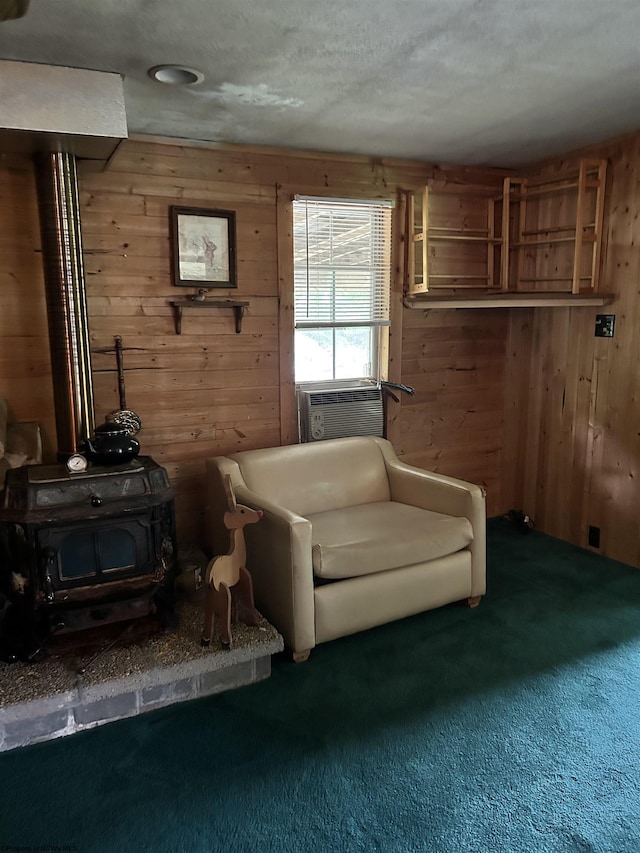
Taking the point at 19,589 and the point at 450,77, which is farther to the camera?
the point at 450,77

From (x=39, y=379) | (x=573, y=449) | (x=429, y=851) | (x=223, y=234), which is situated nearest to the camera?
(x=429, y=851)

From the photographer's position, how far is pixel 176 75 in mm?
2389

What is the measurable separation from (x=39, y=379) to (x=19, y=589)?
3.75ft

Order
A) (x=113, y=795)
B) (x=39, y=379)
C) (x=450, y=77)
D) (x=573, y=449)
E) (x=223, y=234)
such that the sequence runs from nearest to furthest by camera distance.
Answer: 1. (x=113, y=795)
2. (x=450, y=77)
3. (x=39, y=379)
4. (x=223, y=234)
5. (x=573, y=449)

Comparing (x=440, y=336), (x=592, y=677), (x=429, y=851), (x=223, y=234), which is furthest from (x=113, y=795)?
(x=440, y=336)

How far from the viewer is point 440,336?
4.14 meters

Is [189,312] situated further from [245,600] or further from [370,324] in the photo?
[245,600]

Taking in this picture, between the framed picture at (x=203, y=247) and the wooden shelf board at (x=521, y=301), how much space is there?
47.4 inches

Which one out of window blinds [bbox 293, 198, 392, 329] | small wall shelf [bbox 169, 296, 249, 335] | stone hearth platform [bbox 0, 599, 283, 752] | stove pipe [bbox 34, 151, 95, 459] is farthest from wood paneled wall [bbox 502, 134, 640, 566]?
stove pipe [bbox 34, 151, 95, 459]

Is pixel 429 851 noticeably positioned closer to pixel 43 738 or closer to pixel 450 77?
pixel 43 738

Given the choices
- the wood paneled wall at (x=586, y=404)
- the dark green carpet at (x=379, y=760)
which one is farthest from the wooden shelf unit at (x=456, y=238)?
the dark green carpet at (x=379, y=760)

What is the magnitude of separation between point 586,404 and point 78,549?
10.2 ft

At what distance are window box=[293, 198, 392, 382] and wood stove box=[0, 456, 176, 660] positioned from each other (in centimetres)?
160

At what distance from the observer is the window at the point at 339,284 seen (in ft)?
12.0
